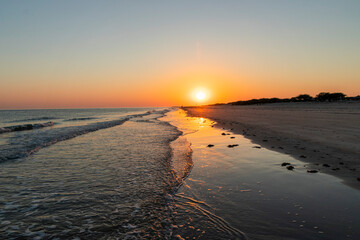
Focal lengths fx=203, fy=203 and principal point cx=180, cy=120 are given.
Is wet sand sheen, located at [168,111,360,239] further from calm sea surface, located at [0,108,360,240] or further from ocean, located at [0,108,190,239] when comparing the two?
ocean, located at [0,108,190,239]

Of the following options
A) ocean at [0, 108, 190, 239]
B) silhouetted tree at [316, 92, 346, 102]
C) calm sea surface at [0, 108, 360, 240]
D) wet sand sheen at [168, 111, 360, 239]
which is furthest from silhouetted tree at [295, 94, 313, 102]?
ocean at [0, 108, 190, 239]

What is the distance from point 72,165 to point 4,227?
17.1 feet

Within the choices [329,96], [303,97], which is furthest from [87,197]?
[303,97]

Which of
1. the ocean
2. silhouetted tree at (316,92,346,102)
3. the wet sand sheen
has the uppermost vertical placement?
silhouetted tree at (316,92,346,102)

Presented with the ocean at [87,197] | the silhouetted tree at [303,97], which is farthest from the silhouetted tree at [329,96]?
the ocean at [87,197]

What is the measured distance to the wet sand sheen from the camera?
13.5ft

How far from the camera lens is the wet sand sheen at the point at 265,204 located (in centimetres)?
411

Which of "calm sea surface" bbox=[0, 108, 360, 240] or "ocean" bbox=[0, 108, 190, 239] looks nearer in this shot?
"calm sea surface" bbox=[0, 108, 360, 240]

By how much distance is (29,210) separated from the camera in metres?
5.47

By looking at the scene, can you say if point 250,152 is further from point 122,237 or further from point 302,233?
point 122,237

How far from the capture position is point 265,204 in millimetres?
5250

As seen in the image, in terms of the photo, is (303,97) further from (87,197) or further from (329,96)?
(87,197)

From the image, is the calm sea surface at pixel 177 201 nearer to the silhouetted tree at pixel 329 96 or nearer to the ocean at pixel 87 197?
the ocean at pixel 87 197

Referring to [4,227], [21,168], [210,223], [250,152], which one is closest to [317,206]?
[210,223]
